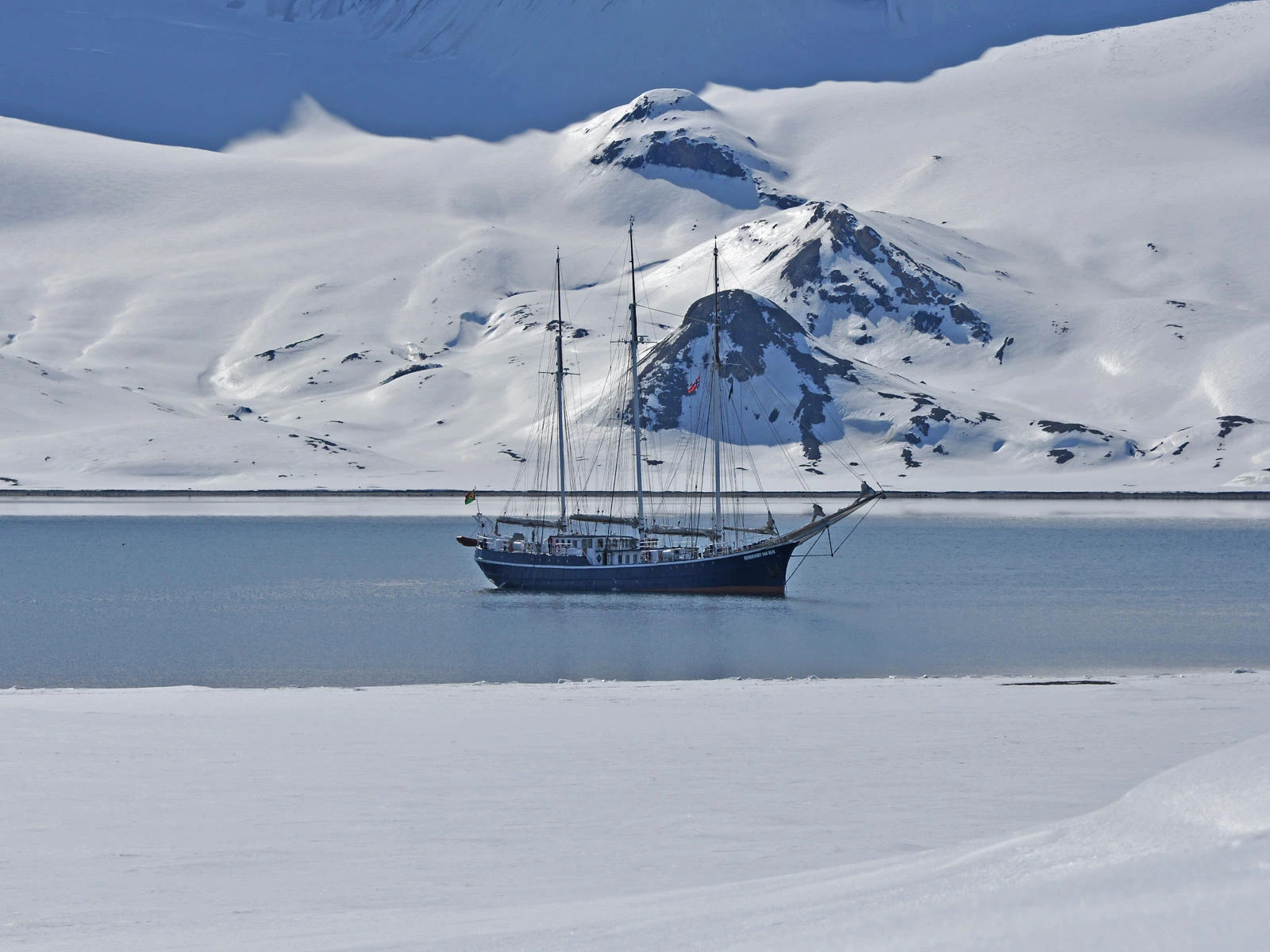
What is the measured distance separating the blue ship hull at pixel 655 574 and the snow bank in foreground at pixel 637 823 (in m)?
42.0

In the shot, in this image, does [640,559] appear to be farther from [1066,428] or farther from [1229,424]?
[1229,424]

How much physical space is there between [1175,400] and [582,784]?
187 meters

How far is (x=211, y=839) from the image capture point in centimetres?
1438

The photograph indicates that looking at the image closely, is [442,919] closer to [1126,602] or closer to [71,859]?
[71,859]

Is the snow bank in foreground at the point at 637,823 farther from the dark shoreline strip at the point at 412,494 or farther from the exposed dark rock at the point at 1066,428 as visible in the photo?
the exposed dark rock at the point at 1066,428

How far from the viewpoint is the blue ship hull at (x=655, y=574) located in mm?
68500

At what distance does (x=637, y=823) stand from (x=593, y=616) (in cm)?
4219

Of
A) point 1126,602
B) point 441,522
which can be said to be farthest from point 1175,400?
point 1126,602

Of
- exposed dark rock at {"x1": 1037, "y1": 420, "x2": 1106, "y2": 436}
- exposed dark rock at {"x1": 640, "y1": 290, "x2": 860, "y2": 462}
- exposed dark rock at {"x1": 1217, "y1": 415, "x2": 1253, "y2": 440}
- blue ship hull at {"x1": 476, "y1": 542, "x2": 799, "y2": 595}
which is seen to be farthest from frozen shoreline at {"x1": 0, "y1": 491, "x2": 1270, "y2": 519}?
blue ship hull at {"x1": 476, "y1": 542, "x2": 799, "y2": 595}

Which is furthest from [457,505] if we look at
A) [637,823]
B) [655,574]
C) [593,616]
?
[637,823]

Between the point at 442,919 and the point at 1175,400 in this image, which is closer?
the point at 442,919

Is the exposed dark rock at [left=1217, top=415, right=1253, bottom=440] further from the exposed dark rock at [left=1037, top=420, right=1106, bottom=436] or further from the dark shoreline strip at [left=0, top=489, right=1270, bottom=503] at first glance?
the dark shoreline strip at [left=0, top=489, right=1270, bottom=503]

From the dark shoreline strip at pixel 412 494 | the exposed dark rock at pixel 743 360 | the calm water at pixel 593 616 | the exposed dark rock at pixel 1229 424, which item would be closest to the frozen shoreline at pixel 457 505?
the dark shoreline strip at pixel 412 494

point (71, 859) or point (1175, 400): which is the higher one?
point (1175, 400)
